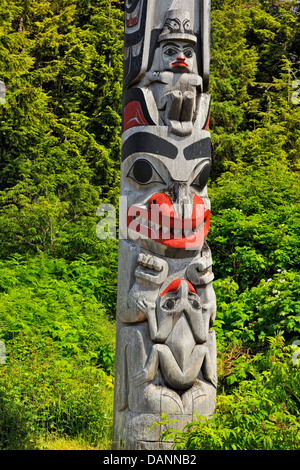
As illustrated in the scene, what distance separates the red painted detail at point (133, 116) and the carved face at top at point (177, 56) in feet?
1.32

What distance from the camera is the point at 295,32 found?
20.2 metres

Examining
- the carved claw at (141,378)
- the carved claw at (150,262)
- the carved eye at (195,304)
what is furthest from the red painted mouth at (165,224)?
the carved claw at (141,378)

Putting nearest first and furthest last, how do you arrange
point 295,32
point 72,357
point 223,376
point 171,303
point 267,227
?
point 171,303 → point 223,376 → point 72,357 → point 267,227 → point 295,32

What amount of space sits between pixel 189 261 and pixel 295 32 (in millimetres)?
18125

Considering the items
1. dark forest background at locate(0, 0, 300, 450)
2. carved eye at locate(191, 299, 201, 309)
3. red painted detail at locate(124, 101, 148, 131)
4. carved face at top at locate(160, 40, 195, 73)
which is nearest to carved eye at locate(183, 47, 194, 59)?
carved face at top at locate(160, 40, 195, 73)

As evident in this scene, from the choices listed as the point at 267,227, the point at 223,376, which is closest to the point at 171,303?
the point at 223,376

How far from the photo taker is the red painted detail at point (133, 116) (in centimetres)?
459

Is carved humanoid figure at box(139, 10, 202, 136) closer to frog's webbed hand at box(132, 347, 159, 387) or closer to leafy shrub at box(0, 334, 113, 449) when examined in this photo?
frog's webbed hand at box(132, 347, 159, 387)

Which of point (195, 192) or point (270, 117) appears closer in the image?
Answer: point (195, 192)

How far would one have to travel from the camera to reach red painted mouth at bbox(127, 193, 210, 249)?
445cm

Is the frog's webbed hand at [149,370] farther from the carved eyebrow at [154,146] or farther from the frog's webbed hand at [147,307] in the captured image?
the carved eyebrow at [154,146]

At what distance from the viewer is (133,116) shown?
184 inches
